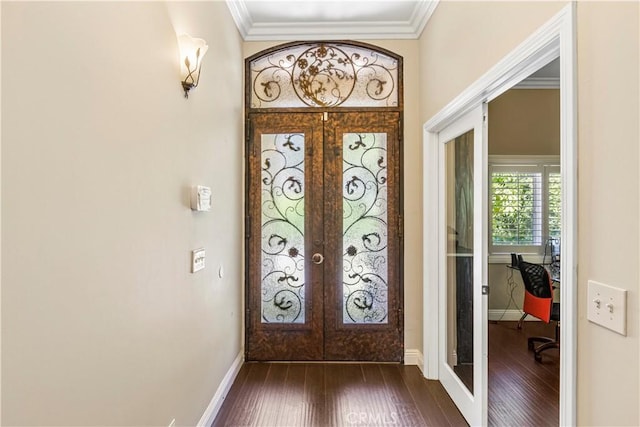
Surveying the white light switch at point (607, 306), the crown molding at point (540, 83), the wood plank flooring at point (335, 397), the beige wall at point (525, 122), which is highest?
the crown molding at point (540, 83)

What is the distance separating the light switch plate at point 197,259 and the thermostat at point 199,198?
0.81 feet

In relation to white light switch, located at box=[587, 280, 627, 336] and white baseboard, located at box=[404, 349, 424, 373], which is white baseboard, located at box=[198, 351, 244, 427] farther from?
white light switch, located at box=[587, 280, 627, 336]

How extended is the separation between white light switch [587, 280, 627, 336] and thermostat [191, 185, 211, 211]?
5.92ft

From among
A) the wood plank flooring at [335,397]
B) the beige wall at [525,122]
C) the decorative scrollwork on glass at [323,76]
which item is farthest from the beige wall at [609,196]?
the beige wall at [525,122]

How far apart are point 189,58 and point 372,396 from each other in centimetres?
258

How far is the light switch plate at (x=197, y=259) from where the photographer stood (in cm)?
204

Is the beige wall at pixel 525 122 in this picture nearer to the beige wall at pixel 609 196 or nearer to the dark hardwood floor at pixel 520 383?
the dark hardwood floor at pixel 520 383

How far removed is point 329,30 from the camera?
333 cm

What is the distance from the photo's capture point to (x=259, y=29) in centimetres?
336

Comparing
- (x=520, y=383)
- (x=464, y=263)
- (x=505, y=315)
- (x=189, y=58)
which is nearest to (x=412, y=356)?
(x=520, y=383)

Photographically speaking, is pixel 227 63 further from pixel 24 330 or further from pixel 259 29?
pixel 24 330

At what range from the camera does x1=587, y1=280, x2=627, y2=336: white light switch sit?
1.05m

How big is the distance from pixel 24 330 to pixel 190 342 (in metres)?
1.23

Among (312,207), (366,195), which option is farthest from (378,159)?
(312,207)
